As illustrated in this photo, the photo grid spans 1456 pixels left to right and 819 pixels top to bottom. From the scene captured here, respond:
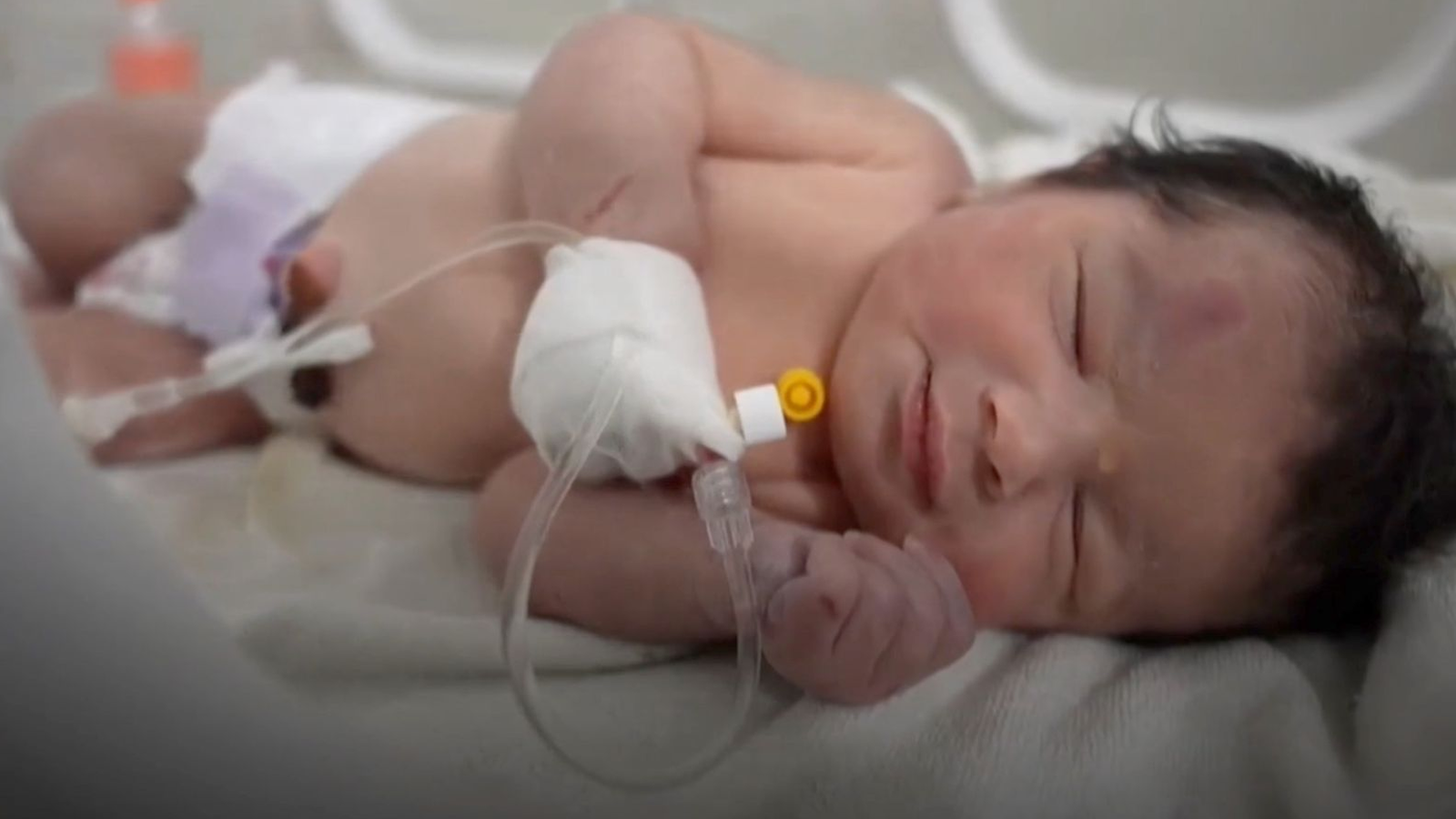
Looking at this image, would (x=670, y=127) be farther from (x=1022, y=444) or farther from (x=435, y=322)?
(x=1022, y=444)

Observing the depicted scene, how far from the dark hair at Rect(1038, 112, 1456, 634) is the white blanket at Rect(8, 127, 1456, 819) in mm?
30

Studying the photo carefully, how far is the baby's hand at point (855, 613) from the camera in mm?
646

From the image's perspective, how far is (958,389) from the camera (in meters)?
0.73

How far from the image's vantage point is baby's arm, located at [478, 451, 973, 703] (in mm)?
649

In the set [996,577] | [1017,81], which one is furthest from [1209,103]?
[996,577]

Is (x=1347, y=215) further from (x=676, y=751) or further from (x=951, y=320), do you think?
(x=676, y=751)

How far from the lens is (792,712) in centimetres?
67

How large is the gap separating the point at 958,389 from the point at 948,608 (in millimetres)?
122

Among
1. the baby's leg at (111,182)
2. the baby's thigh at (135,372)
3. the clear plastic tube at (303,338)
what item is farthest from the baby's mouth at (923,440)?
the baby's leg at (111,182)

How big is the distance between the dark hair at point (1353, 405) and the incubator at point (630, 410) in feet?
0.88

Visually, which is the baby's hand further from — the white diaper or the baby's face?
the white diaper

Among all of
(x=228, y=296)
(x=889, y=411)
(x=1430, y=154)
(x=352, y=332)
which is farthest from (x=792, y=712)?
(x=1430, y=154)

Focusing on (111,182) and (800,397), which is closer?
(800,397)

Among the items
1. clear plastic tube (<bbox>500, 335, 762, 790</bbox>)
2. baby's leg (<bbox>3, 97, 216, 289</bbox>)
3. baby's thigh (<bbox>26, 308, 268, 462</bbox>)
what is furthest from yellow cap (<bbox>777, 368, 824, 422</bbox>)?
baby's leg (<bbox>3, 97, 216, 289</bbox>)
